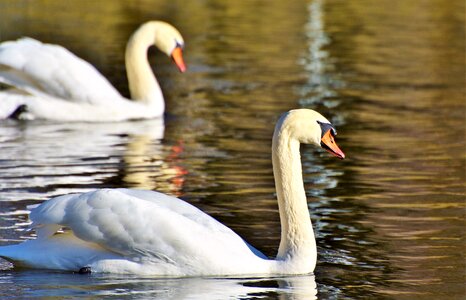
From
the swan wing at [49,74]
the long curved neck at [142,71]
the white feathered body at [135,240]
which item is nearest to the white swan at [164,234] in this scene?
the white feathered body at [135,240]

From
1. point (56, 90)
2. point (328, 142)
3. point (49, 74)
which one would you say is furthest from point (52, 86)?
point (328, 142)

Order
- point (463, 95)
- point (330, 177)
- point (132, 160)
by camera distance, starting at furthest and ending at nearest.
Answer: point (463, 95) → point (132, 160) → point (330, 177)

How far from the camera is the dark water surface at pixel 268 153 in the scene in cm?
862

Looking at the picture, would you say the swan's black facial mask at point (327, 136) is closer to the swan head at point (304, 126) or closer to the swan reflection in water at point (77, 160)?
the swan head at point (304, 126)

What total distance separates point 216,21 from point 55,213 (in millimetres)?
20666

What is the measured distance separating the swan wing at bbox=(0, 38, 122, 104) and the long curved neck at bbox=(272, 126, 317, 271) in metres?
7.26

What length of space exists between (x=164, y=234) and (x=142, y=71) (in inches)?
338

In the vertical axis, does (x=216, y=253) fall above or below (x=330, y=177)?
above

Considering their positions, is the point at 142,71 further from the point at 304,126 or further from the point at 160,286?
the point at 160,286

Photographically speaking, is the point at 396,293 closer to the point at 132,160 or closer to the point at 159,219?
the point at 159,219

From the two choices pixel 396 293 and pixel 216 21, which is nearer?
pixel 396 293

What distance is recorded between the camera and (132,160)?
13.3 metres

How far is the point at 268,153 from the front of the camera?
1373 cm

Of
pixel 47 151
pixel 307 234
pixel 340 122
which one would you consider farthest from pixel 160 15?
pixel 307 234
